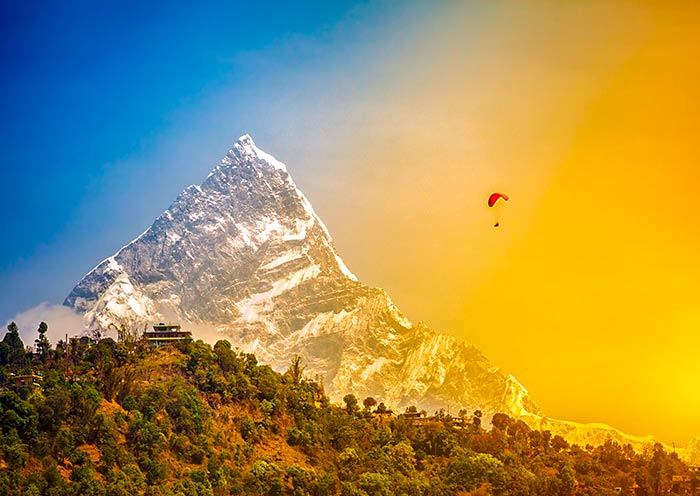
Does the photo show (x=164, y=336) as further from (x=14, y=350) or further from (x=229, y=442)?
(x=229, y=442)

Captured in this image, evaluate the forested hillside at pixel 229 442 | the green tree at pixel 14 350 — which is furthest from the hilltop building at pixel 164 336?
the green tree at pixel 14 350

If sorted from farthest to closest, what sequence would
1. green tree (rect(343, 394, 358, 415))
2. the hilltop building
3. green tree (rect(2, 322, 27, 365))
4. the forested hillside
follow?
green tree (rect(343, 394, 358, 415)), the hilltop building, green tree (rect(2, 322, 27, 365)), the forested hillside

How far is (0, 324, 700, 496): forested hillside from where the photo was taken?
77.5m

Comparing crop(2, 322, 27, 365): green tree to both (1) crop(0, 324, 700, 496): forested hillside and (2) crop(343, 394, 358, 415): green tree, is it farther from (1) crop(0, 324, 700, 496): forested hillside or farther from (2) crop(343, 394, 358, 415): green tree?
(2) crop(343, 394, 358, 415): green tree

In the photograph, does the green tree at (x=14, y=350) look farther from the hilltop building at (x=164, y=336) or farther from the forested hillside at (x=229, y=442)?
the hilltop building at (x=164, y=336)

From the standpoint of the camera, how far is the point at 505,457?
10288cm

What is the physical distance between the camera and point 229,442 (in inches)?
3605

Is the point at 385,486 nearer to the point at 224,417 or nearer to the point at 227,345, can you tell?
the point at 224,417

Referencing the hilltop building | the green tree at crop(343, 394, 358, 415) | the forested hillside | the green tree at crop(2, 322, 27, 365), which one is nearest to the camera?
the forested hillside

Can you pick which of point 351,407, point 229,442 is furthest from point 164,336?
point 229,442

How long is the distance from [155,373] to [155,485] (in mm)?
20648

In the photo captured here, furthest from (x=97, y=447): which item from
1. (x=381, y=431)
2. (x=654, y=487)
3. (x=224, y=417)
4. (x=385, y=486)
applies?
(x=654, y=487)

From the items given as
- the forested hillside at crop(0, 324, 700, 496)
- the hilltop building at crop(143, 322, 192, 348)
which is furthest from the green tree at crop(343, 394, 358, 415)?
the hilltop building at crop(143, 322, 192, 348)

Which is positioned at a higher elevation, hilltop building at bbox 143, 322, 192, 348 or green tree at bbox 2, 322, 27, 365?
hilltop building at bbox 143, 322, 192, 348
